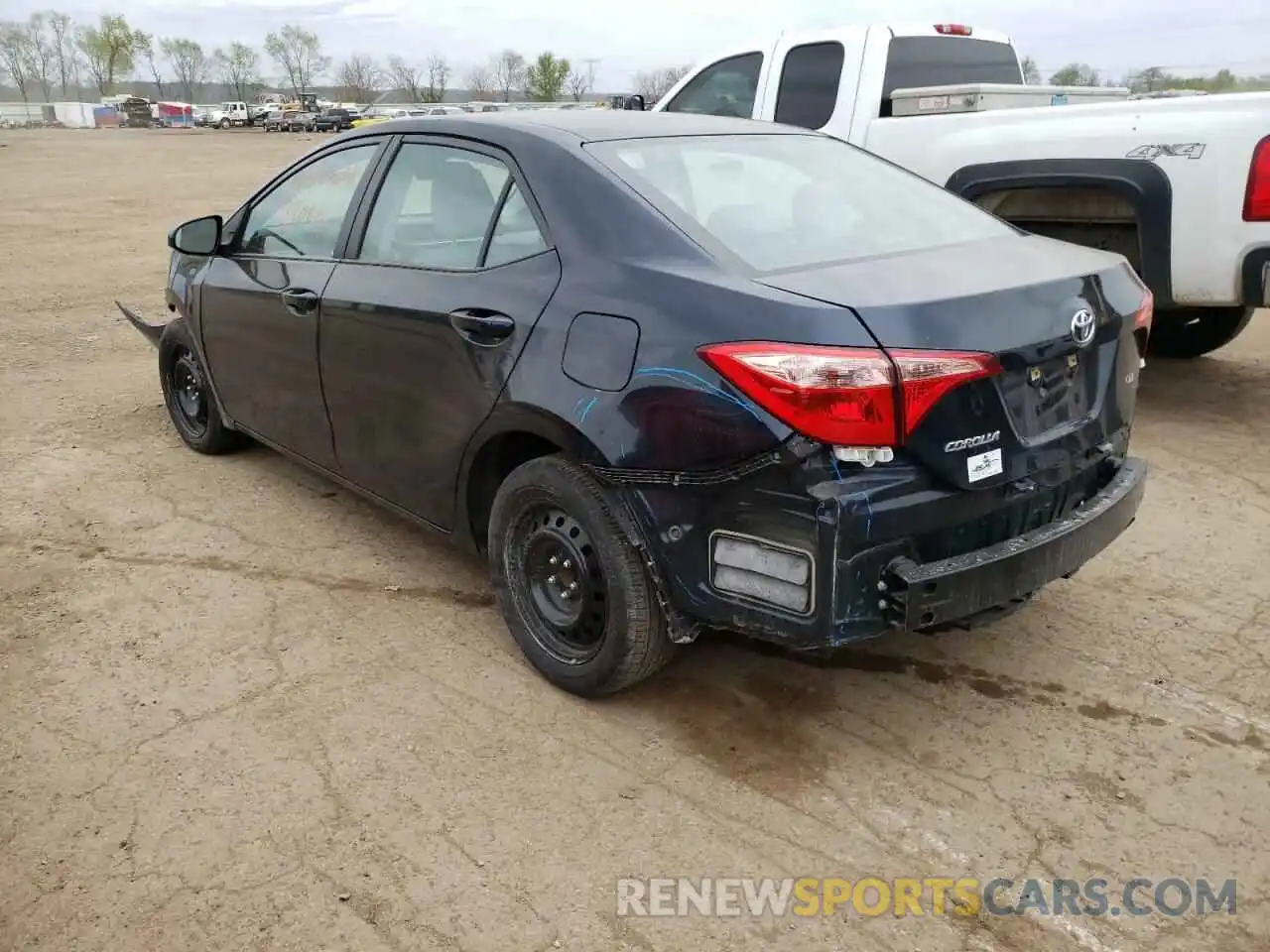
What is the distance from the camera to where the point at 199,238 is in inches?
180

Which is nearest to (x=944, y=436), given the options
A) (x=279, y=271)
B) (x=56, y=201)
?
(x=279, y=271)

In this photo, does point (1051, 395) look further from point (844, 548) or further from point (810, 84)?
point (810, 84)

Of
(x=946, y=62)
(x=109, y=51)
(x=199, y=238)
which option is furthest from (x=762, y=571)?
(x=109, y=51)

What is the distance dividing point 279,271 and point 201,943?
104 inches

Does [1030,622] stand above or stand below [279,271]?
below

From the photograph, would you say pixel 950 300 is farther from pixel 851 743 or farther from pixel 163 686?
pixel 163 686

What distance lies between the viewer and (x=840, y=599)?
8.27ft

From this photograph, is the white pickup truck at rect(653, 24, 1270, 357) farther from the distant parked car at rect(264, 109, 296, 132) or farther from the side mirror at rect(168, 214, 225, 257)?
the distant parked car at rect(264, 109, 296, 132)

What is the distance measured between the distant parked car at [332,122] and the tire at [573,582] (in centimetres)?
5598

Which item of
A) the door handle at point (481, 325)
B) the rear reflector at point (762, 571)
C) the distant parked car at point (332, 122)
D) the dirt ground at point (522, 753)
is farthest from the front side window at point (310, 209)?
the distant parked car at point (332, 122)

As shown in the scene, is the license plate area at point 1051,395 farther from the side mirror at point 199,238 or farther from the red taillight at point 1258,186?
the side mirror at point 199,238

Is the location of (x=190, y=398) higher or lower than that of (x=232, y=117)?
lower

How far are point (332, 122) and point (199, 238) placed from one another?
55904mm

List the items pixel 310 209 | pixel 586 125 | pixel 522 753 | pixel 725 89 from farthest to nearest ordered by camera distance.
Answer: pixel 725 89, pixel 310 209, pixel 586 125, pixel 522 753
